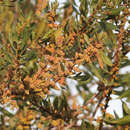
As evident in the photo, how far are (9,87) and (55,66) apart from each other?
0.46ft

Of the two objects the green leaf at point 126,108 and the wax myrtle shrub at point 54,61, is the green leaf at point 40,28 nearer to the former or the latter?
the wax myrtle shrub at point 54,61

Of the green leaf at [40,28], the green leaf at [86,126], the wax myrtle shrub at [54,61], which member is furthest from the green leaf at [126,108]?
the green leaf at [40,28]

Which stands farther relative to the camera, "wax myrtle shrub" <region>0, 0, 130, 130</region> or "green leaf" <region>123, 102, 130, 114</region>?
"green leaf" <region>123, 102, 130, 114</region>

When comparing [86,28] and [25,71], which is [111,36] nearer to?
[86,28]

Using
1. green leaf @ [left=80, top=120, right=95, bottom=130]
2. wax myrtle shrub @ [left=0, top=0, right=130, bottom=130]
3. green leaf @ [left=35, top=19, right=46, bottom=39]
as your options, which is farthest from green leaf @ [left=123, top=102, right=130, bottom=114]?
green leaf @ [left=35, top=19, right=46, bottom=39]

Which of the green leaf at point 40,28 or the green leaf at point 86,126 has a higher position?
the green leaf at point 40,28

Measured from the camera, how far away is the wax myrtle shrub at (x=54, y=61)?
59 centimetres

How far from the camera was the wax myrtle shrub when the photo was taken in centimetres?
59

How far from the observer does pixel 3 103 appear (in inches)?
22.7

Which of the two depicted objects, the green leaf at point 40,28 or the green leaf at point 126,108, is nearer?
the green leaf at point 40,28

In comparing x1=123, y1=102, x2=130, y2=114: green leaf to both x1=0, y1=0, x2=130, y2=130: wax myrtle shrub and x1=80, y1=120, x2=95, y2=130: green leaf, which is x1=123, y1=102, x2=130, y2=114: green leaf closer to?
x1=0, y1=0, x2=130, y2=130: wax myrtle shrub

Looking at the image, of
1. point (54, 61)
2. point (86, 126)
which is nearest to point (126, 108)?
point (86, 126)

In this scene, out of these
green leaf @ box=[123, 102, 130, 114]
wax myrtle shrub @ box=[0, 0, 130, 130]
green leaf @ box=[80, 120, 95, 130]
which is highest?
wax myrtle shrub @ box=[0, 0, 130, 130]

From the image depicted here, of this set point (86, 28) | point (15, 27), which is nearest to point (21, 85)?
point (15, 27)
